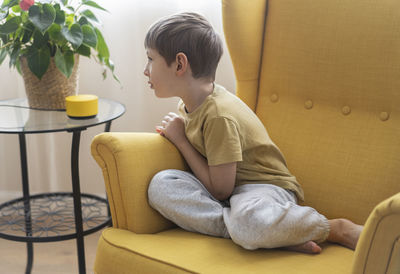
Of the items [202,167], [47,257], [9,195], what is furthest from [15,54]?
[9,195]

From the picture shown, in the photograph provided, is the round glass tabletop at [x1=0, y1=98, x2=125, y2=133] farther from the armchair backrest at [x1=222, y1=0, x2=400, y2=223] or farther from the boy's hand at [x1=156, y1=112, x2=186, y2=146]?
the armchair backrest at [x1=222, y1=0, x2=400, y2=223]

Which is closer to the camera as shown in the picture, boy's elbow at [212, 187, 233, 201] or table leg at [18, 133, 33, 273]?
boy's elbow at [212, 187, 233, 201]

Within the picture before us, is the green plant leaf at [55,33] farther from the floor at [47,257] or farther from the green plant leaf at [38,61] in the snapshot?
the floor at [47,257]

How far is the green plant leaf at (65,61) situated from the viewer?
1383 mm

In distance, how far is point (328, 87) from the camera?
1320 millimetres

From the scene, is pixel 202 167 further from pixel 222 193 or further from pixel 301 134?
pixel 301 134

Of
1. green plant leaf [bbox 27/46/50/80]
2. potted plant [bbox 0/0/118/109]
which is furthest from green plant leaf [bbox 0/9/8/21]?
green plant leaf [bbox 27/46/50/80]

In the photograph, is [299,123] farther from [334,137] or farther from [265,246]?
[265,246]

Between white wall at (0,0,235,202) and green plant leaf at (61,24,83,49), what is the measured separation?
435 mm

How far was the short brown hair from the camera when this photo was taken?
1.17 m

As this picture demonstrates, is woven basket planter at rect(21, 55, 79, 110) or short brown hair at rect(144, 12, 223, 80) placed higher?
short brown hair at rect(144, 12, 223, 80)

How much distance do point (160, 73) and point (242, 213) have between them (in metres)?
0.40

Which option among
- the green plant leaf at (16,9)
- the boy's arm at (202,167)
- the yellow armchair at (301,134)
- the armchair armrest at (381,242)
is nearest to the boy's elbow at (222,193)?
the boy's arm at (202,167)

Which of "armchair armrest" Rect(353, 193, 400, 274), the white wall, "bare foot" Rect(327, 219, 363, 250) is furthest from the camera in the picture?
the white wall
